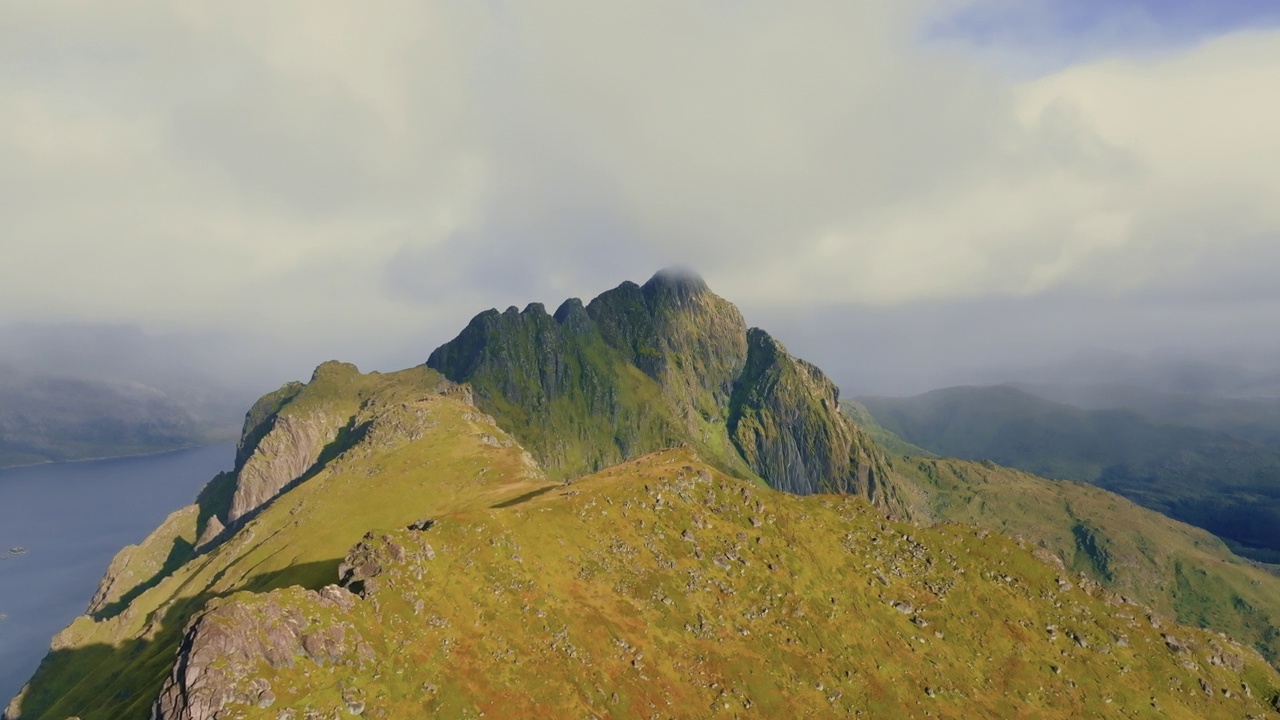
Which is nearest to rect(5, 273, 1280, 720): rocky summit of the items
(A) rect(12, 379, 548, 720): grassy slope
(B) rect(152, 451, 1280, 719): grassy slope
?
(B) rect(152, 451, 1280, 719): grassy slope

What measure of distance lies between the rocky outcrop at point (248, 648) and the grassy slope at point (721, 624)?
80 centimetres

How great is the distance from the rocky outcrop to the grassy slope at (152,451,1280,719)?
0.80 metres

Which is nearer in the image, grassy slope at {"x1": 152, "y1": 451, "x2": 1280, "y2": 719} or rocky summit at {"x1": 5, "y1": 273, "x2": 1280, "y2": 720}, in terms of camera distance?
rocky summit at {"x1": 5, "y1": 273, "x2": 1280, "y2": 720}

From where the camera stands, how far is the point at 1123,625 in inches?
5989

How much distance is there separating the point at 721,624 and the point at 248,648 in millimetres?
88991

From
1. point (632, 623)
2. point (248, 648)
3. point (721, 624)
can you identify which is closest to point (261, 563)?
point (248, 648)

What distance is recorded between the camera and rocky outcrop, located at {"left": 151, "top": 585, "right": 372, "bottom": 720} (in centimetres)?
7694

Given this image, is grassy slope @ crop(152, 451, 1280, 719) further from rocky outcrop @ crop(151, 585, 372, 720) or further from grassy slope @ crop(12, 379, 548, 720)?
grassy slope @ crop(12, 379, 548, 720)

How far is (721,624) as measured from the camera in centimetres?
12581

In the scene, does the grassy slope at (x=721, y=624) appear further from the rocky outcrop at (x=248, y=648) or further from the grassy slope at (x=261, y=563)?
the grassy slope at (x=261, y=563)

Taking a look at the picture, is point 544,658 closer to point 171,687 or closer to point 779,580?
point 171,687

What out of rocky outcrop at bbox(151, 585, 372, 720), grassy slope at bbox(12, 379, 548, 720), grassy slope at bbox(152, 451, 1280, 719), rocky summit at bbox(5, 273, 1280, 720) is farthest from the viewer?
grassy slope at bbox(12, 379, 548, 720)

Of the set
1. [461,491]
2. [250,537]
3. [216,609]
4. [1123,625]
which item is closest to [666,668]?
[216,609]

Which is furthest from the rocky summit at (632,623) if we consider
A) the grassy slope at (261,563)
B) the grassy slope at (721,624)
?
the grassy slope at (261,563)
